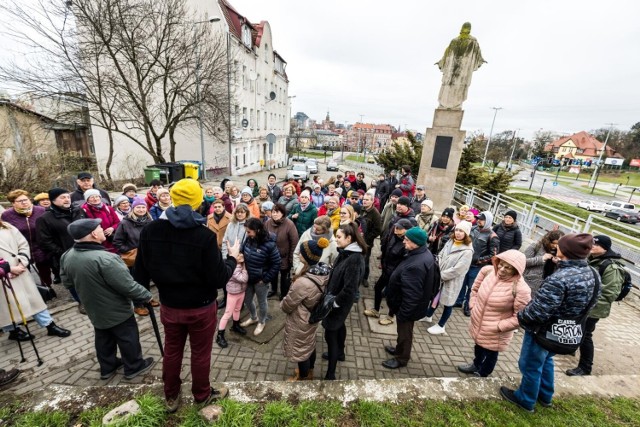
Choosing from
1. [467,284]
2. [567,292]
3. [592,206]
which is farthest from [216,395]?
[592,206]

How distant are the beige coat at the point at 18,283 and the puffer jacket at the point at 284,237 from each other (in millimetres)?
3189

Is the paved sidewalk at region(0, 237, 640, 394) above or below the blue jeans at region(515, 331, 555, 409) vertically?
below

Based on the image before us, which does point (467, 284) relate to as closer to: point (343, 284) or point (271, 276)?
point (343, 284)

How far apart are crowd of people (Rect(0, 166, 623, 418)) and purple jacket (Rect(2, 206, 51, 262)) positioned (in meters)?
0.02

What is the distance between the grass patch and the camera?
90.0 inches

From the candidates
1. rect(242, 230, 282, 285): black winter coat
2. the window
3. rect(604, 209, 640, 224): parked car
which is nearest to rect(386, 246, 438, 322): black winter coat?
rect(242, 230, 282, 285): black winter coat

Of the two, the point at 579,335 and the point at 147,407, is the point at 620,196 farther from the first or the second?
the point at 147,407

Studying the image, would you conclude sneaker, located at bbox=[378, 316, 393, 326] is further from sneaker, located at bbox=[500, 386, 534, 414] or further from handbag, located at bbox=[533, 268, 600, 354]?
handbag, located at bbox=[533, 268, 600, 354]

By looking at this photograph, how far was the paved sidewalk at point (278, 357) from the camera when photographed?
3.25 metres

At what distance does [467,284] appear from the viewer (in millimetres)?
5043

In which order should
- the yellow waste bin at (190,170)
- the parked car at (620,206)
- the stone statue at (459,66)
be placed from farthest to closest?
the parked car at (620,206)
the yellow waste bin at (190,170)
the stone statue at (459,66)

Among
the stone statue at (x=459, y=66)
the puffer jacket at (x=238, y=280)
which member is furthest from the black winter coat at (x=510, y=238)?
the stone statue at (x=459, y=66)

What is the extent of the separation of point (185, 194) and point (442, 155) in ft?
34.1

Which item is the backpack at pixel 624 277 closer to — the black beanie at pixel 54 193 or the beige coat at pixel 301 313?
the beige coat at pixel 301 313
